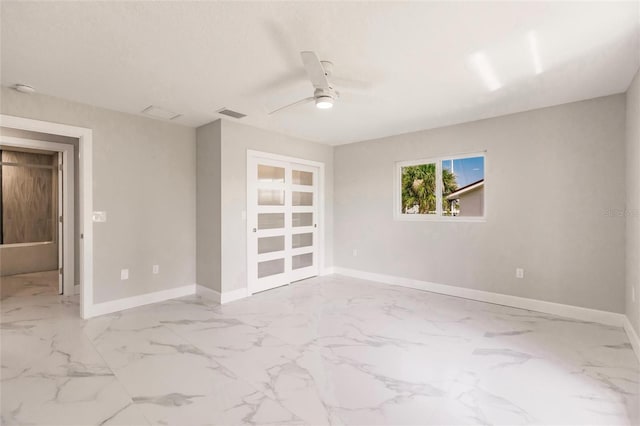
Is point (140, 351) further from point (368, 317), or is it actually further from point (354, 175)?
point (354, 175)

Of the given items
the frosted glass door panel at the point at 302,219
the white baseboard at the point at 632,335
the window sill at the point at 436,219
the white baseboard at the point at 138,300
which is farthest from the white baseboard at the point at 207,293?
the white baseboard at the point at 632,335

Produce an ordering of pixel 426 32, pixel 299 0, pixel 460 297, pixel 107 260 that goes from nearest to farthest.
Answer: pixel 299 0, pixel 426 32, pixel 107 260, pixel 460 297

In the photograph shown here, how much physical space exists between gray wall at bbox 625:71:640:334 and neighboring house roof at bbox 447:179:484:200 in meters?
1.50

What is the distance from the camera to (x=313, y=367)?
253 centimetres

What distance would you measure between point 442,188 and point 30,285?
6.72m

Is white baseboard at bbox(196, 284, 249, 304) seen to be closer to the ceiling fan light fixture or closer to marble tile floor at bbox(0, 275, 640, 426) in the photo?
marble tile floor at bbox(0, 275, 640, 426)

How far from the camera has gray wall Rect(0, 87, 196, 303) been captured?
12.3 feet

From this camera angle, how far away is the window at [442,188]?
443 cm

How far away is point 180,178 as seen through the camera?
452 centimetres

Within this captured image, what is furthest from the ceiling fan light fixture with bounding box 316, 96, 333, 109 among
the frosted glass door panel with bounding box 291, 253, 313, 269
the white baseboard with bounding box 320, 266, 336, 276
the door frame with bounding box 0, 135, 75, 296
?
the door frame with bounding box 0, 135, 75, 296

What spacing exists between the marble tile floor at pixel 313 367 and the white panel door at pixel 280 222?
1.00m

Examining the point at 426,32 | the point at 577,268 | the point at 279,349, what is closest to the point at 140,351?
the point at 279,349

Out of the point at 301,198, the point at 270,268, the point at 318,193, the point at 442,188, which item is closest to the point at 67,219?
the point at 270,268

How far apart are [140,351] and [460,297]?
3.94 meters
